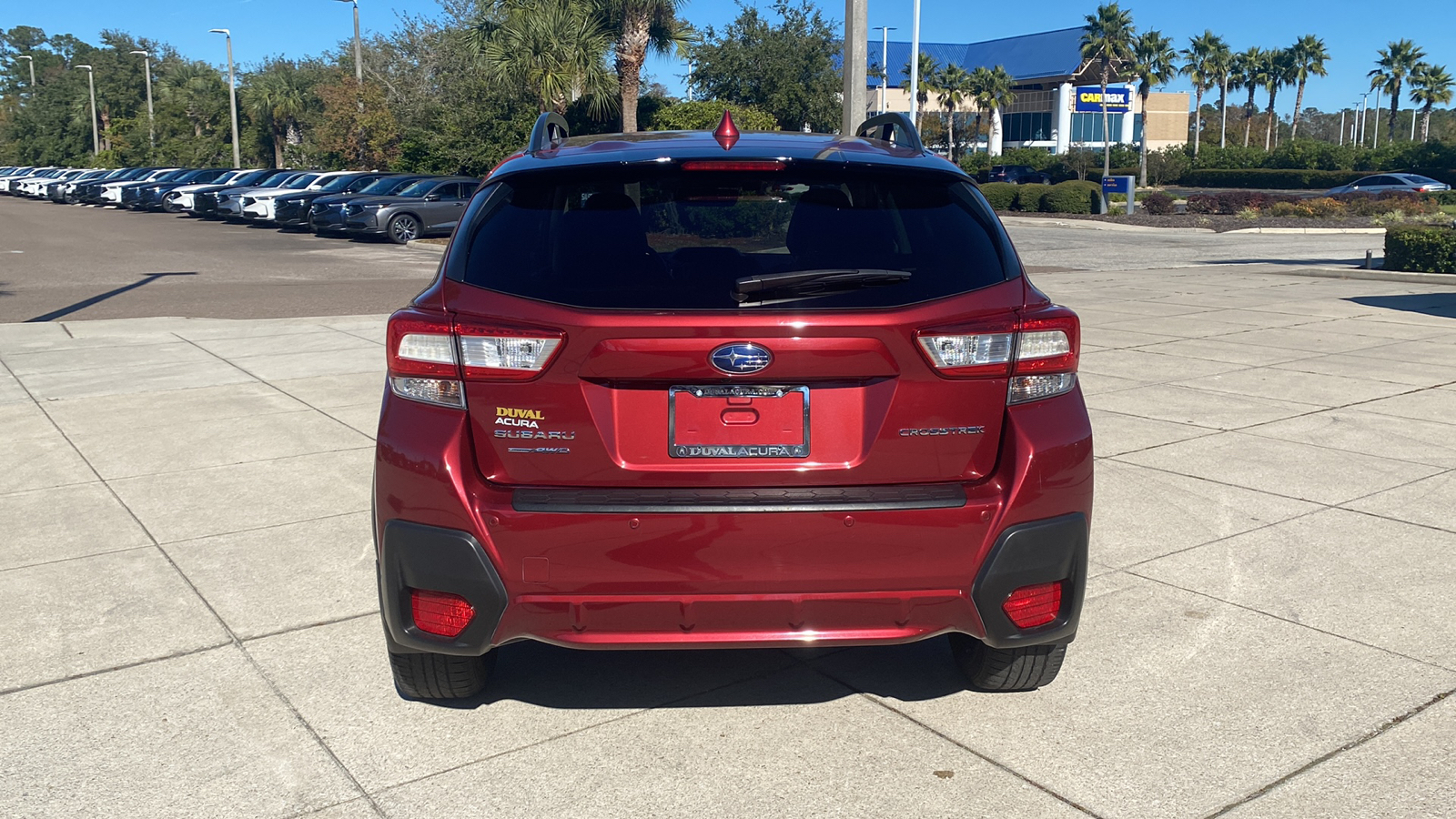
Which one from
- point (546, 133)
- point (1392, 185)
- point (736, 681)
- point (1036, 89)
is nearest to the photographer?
point (736, 681)

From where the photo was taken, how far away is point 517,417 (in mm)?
3129

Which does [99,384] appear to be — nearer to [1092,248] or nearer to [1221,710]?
[1221,710]

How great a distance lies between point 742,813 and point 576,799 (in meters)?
0.44

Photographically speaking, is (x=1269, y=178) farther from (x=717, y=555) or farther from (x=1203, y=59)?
(x=717, y=555)

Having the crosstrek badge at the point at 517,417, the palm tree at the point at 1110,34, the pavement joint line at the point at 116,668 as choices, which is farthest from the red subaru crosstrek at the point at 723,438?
the palm tree at the point at 1110,34

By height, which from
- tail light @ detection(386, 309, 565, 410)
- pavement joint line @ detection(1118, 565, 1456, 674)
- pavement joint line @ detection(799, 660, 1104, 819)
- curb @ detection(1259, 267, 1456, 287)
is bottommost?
pavement joint line @ detection(799, 660, 1104, 819)

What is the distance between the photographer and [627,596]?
315 cm

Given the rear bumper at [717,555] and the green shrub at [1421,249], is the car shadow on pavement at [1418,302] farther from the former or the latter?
the rear bumper at [717,555]

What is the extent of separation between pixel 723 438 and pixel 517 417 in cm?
52

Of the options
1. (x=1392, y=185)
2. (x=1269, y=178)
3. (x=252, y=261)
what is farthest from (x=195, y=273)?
(x=1269, y=178)

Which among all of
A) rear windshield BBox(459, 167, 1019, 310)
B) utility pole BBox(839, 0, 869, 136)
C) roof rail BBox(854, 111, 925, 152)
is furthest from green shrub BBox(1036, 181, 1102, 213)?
rear windshield BBox(459, 167, 1019, 310)

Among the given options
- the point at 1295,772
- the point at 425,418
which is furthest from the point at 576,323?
the point at 1295,772

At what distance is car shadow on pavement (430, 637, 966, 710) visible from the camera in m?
3.87

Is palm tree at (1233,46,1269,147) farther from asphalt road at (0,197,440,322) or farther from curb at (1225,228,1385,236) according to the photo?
asphalt road at (0,197,440,322)
